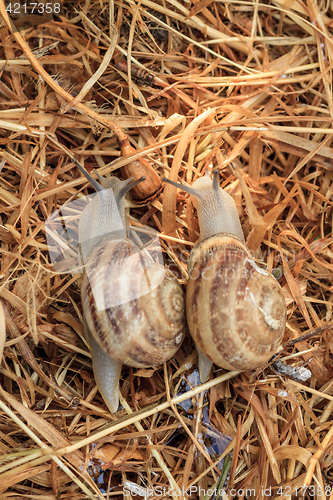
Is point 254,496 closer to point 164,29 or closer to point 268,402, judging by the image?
point 268,402

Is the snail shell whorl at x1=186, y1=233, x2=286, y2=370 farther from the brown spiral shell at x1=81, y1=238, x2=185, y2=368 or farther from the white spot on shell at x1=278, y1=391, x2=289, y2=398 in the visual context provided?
the white spot on shell at x1=278, y1=391, x2=289, y2=398

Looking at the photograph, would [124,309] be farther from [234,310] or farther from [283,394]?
[283,394]

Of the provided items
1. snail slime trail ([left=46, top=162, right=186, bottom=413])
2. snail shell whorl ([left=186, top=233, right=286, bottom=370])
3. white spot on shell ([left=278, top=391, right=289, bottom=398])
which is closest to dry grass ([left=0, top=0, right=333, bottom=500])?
white spot on shell ([left=278, top=391, right=289, bottom=398])

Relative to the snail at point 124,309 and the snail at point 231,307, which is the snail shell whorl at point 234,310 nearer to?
the snail at point 231,307

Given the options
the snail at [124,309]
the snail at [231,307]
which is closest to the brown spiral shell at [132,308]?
the snail at [124,309]

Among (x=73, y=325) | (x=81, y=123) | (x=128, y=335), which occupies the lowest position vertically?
(x=73, y=325)

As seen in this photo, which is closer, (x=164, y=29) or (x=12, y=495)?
(x=12, y=495)

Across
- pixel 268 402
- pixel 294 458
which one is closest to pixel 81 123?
pixel 268 402

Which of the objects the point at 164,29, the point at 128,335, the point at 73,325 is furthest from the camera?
the point at 164,29
